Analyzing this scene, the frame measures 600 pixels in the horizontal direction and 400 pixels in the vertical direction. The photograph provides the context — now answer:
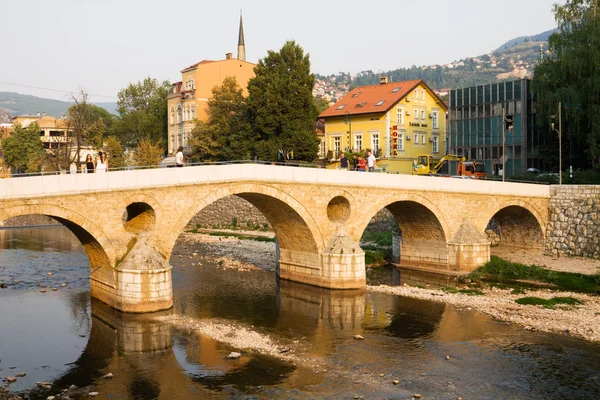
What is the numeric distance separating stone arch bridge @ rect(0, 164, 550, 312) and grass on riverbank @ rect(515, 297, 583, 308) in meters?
6.59

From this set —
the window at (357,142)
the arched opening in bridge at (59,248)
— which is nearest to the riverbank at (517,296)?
the arched opening in bridge at (59,248)

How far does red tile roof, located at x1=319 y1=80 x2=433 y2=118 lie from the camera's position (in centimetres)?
5075

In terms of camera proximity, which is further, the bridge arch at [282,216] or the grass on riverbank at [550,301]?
the bridge arch at [282,216]

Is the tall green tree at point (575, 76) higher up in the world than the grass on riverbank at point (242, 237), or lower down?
higher up

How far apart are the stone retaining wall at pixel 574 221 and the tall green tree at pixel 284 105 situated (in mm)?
20337

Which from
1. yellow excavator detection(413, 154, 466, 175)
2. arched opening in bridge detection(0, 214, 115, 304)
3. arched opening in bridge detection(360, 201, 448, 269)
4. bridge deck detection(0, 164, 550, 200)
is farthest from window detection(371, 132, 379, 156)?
arched opening in bridge detection(0, 214, 115, 304)

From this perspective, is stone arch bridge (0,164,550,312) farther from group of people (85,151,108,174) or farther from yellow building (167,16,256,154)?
yellow building (167,16,256,154)

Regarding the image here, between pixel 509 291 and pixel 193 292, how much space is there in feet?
44.5

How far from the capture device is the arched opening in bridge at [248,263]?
2503 cm

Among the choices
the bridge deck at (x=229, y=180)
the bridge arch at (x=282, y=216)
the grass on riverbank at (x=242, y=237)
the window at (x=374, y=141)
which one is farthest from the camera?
the window at (x=374, y=141)

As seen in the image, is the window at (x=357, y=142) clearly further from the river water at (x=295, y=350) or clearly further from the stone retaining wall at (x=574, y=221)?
the river water at (x=295, y=350)

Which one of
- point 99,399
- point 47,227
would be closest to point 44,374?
point 99,399

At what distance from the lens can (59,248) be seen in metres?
39.7

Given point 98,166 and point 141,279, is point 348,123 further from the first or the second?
point 141,279
